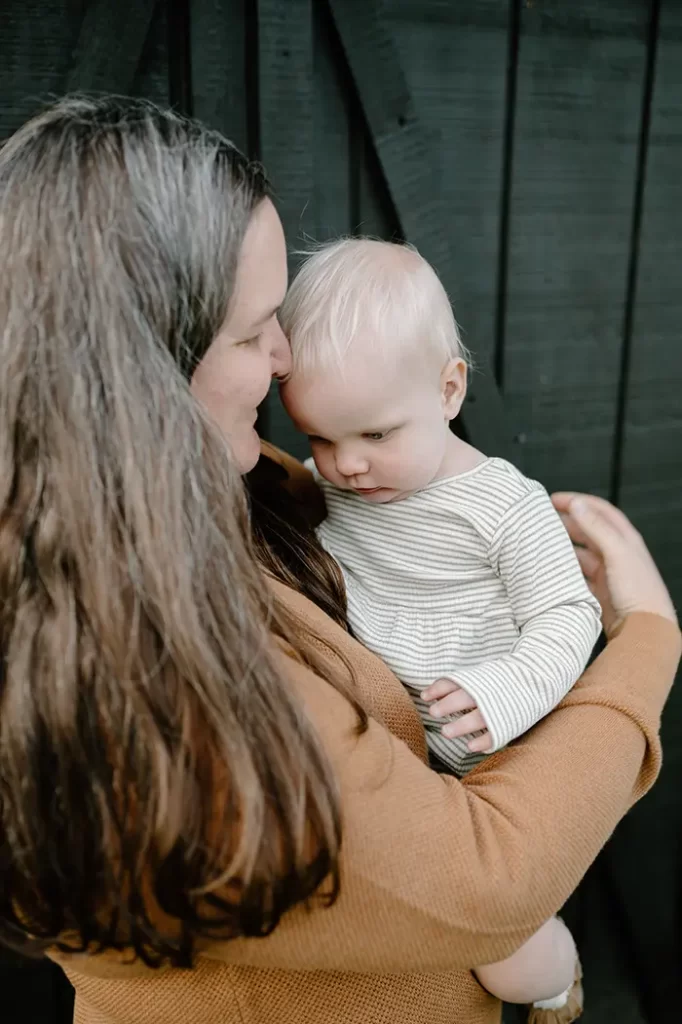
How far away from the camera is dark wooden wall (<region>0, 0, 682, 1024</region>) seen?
1.64 m

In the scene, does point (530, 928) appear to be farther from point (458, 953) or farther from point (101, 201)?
point (101, 201)

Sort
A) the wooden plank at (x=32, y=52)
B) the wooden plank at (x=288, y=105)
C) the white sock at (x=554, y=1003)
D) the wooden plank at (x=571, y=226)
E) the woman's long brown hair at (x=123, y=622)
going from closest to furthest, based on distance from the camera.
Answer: the woman's long brown hair at (x=123, y=622)
the white sock at (x=554, y=1003)
the wooden plank at (x=32, y=52)
the wooden plank at (x=288, y=105)
the wooden plank at (x=571, y=226)

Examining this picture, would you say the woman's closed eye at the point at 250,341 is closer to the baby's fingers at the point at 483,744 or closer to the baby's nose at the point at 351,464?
the baby's nose at the point at 351,464

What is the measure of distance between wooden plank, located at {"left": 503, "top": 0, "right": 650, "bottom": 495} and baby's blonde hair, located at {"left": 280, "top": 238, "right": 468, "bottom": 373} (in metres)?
0.76

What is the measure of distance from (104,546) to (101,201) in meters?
0.33

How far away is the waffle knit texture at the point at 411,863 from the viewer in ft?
2.89

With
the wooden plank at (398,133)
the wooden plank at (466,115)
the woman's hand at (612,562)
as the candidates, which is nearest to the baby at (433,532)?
the woman's hand at (612,562)

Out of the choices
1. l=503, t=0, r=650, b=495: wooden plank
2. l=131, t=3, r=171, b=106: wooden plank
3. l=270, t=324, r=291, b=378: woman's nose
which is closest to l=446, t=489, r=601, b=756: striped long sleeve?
l=270, t=324, r=291, b=378: woman's nose

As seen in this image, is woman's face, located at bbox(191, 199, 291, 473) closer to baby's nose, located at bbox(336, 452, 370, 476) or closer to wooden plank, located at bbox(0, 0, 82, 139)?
baby's nose, located at bbox(336, 452, 370, 476)

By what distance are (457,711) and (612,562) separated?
0.40 metres

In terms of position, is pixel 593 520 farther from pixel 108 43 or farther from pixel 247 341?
pixel 108 43

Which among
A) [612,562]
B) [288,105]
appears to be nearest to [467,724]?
[612,562]

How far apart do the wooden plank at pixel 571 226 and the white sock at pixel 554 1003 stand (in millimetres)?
1129

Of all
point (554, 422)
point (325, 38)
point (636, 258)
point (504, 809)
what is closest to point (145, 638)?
point (504, 809)
